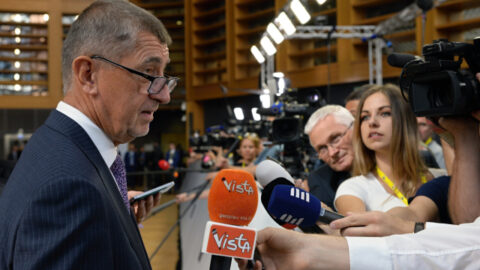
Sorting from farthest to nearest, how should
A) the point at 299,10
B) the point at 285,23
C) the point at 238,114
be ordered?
1. the point at 285,23
2. the point at 299,10
3. the point at 238,114

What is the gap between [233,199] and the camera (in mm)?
823

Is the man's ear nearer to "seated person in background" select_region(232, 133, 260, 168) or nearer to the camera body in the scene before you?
the camera body

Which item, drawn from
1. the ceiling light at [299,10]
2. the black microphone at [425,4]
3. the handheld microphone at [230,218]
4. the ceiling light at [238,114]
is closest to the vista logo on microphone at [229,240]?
the handheld microphone at [230,218]

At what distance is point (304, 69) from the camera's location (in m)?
10.1

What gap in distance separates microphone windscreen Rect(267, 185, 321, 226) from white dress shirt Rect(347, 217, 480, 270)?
96 millimetres

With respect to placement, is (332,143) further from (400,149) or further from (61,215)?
(61,215)

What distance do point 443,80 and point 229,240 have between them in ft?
2.13

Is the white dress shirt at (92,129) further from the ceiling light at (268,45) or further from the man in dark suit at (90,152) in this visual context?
the ceiling light at (268,45)

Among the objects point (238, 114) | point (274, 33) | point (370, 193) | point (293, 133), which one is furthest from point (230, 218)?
point (274, 33)

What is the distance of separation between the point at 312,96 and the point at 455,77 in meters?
1.85

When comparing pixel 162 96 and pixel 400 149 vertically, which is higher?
pixel 162 96

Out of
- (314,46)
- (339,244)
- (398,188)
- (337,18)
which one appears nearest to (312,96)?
(398,188)

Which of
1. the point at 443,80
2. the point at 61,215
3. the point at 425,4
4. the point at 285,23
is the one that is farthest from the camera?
the point at 285,23

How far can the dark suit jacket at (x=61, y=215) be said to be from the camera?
27.1 inches
